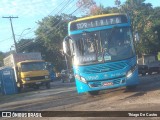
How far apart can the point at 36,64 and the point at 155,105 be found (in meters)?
18.2

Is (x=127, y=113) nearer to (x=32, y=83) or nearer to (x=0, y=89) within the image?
(x=32, y=83)

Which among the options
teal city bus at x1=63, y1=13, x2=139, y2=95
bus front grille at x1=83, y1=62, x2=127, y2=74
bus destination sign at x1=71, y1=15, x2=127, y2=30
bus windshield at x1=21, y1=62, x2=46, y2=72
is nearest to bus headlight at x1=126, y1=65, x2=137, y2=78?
teal city bus at x1=63, y1=13, x2=139, y2=95

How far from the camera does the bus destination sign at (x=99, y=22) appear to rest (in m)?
13.2

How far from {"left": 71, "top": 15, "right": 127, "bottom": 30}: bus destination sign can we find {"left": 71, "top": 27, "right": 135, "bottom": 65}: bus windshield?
1.13 ft

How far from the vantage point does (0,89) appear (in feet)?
89.3

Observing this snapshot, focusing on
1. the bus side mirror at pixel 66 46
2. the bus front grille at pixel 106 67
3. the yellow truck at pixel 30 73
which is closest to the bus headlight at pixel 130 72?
the bus front grille at pixel 106 67

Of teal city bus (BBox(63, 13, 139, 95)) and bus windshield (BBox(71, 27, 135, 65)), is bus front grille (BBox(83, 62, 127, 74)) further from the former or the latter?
bus windshield (BBox(71, 27, 135, 65))

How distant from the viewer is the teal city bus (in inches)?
496

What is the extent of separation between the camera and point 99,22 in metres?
13.2

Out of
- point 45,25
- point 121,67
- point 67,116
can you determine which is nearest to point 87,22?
point 121,67

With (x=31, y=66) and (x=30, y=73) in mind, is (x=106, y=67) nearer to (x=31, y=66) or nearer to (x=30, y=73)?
(x=30, y=73)

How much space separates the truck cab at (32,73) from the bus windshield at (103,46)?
13.8m

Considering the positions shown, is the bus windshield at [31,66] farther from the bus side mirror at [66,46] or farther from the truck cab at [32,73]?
the bus side mirror at [66,46]

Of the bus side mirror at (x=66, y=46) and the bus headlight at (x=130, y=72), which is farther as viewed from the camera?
the bus side mirror at (x=66, y=46)
